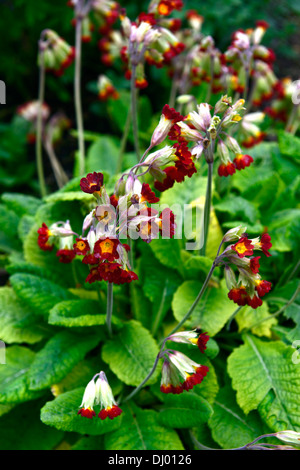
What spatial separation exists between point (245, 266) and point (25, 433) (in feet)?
5.29

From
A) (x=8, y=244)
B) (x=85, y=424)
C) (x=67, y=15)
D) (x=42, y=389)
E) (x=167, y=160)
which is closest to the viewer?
(x=167, y=160)

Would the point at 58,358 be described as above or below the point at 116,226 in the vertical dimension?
below

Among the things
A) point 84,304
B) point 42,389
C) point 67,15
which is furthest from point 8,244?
point 67,15

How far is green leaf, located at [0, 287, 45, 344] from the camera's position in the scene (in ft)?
9.12

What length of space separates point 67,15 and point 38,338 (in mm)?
3228

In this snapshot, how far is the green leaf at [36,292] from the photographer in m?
2.64

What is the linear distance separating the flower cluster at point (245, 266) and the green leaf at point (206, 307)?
2.08ft

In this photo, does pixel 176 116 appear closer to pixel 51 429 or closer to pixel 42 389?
pixel 42 389

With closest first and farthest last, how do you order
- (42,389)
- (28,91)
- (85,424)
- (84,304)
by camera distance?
(85,424) → (42,389) → (84,304) → (28,91)

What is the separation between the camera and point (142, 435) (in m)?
2.50

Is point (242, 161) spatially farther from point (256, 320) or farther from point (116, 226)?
point (256, 320)

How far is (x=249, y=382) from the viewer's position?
2.54m

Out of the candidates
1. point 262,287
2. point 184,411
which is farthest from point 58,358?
point 262,287

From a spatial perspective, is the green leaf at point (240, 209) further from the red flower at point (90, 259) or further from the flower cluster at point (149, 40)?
the red flower at point (90, 259)
